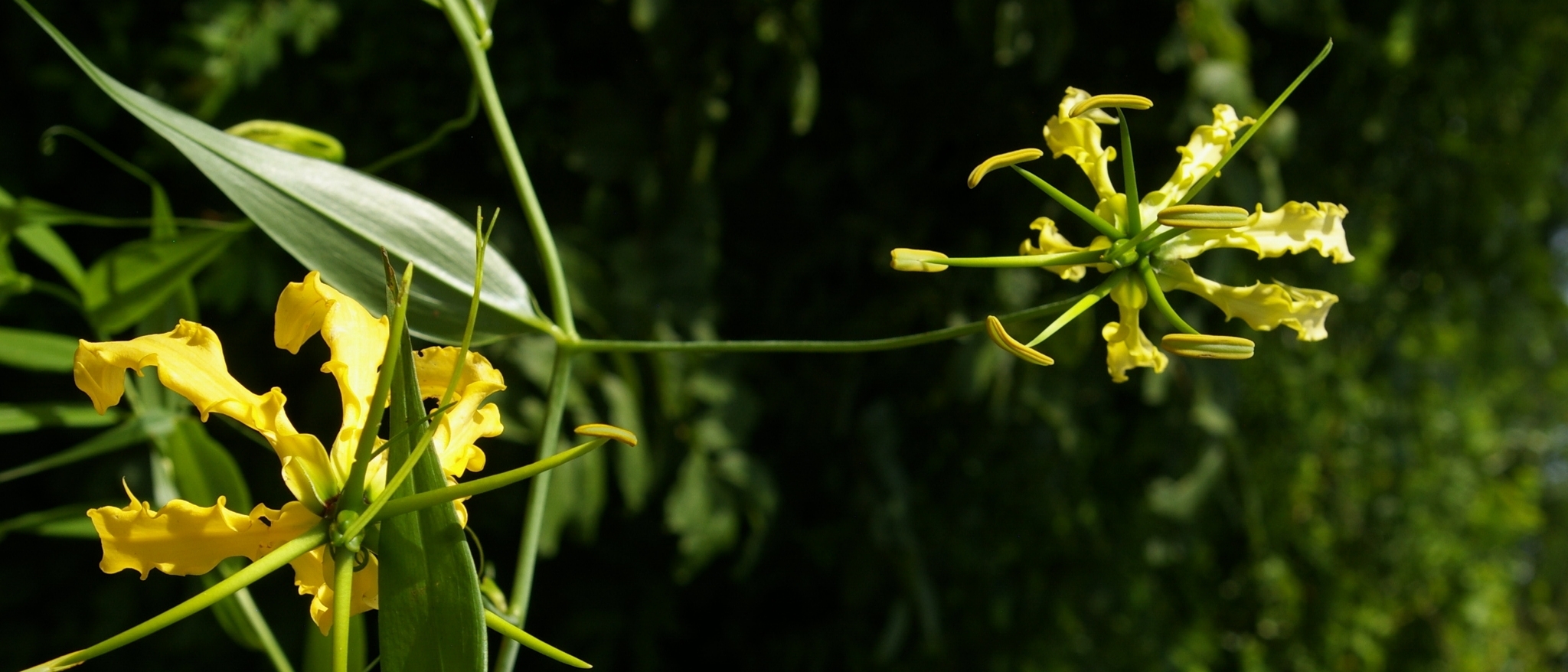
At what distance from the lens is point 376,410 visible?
243 millimetres

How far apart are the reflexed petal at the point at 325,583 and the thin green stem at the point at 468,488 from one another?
0.06 feet

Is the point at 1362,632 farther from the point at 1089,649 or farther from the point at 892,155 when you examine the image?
the point at 892,155

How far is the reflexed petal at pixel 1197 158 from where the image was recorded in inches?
14.5

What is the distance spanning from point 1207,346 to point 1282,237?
59 millimetres

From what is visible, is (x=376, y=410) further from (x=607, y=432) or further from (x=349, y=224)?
(x=349, y=224)

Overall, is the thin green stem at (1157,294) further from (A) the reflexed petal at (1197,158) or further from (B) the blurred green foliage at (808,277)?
(B) the blurred green foliage at (808,277)

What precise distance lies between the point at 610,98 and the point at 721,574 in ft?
1.53

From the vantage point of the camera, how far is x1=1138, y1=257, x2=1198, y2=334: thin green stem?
331 mm

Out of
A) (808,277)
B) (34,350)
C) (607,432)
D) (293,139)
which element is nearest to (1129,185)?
(607,432)

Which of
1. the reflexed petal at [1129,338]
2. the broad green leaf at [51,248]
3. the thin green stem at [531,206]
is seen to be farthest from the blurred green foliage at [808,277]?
the reflexed petal at [1129,338]

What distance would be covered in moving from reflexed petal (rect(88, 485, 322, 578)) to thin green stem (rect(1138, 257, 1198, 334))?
226 mm

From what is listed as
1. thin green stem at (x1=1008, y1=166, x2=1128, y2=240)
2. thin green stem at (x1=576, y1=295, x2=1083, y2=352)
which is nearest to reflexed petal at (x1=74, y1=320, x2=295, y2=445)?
thin green stem at (x1=576, y1=295, x2=1083, y2=352)

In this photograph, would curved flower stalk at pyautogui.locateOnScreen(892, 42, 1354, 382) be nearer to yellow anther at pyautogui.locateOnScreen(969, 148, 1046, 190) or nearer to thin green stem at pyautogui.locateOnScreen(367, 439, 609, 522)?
yellow anther at pyautogui.locateOnScreen(969, 148, 1046, 190)

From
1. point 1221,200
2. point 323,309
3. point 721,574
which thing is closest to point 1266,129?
point 1221,200
